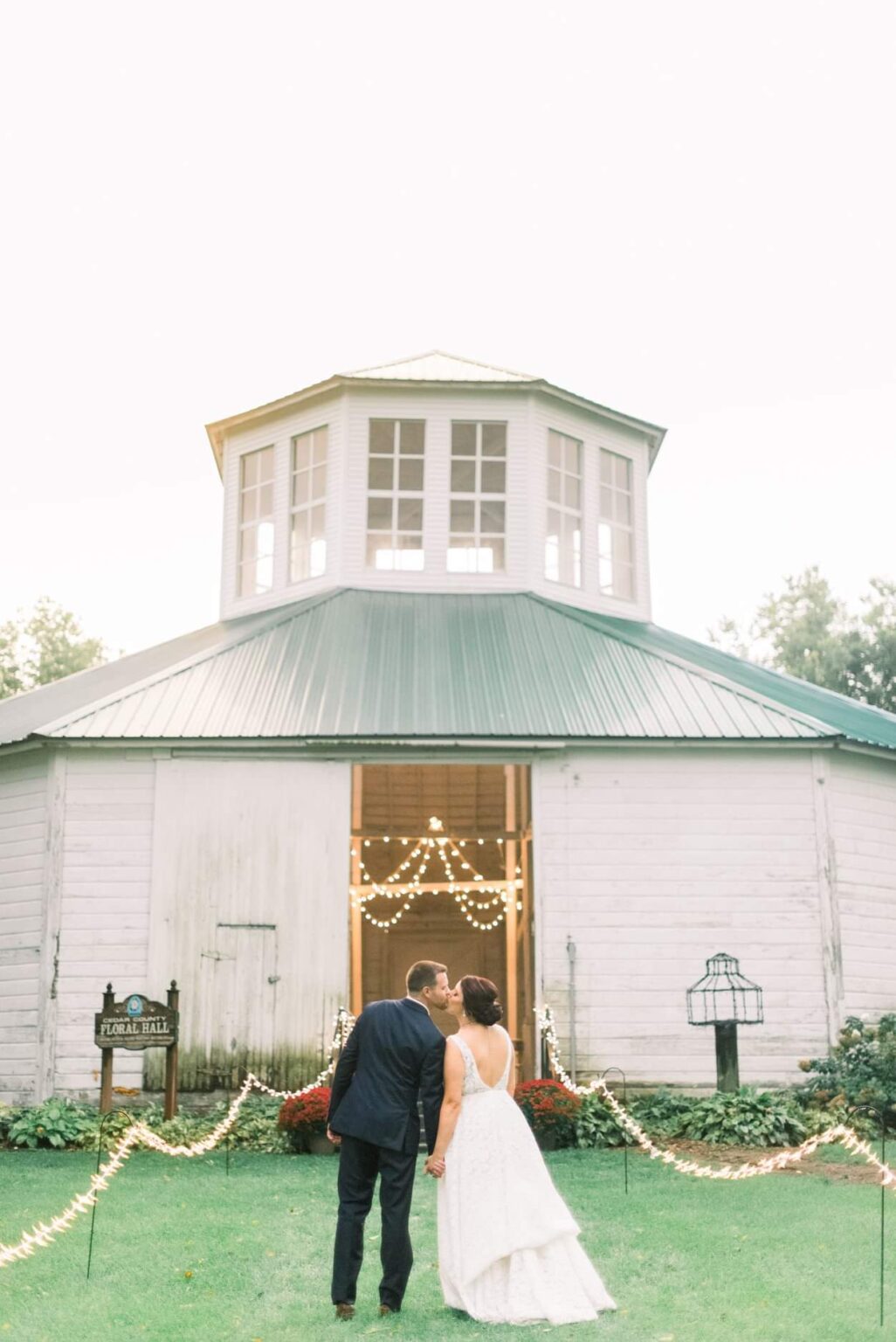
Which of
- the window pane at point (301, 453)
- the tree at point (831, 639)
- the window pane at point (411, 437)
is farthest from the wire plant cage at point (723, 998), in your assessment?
the tree at point (831, 639)

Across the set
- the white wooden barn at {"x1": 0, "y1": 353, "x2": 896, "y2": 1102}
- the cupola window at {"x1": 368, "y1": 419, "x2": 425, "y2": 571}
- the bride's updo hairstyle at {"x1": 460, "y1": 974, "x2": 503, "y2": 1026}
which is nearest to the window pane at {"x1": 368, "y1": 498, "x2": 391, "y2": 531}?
the cupola window at {"x1": 368, "y1": 419, "x2": 425, "y2": 571}

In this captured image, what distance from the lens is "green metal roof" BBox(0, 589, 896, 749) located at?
643 inches

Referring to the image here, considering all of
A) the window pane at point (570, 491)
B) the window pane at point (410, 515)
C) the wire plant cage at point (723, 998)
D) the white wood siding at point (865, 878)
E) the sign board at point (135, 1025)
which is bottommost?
the sign board at point (135, 1025)

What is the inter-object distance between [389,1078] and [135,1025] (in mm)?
7291

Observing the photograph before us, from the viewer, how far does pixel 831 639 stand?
1694 inches

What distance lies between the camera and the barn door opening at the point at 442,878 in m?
22.3

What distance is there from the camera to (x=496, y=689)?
17.2 metres

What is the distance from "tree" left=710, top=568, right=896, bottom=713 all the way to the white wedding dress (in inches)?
1319

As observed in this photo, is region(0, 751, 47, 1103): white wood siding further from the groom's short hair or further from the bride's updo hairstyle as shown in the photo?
the bride's updo hairstyle

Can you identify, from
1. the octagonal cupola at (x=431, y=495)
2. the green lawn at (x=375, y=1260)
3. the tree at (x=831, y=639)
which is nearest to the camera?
the green lawn at (x=375, y=1260)

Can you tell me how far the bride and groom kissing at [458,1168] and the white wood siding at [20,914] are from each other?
9145 mm

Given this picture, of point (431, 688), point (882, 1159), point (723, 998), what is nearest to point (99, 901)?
point (431, 688)

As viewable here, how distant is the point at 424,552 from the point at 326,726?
495 centimetres

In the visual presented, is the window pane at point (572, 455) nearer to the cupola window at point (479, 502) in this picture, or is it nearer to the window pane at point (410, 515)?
the cupola window at point (479, 502)
